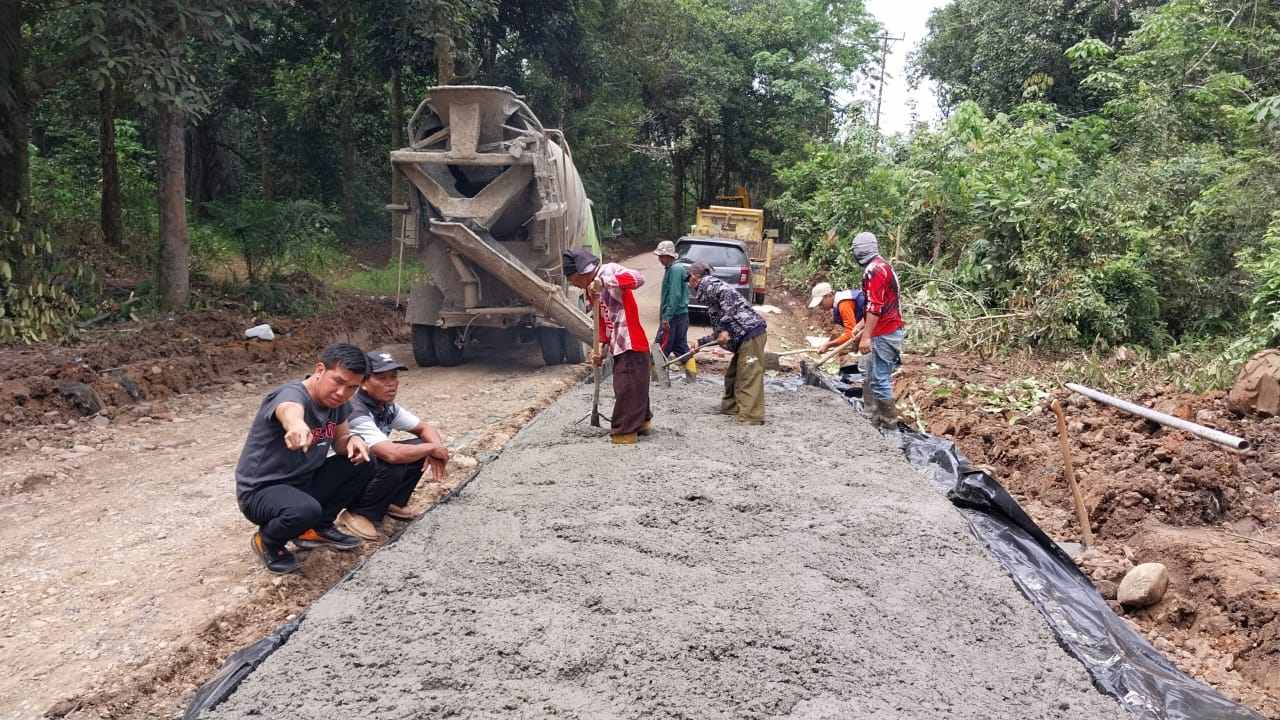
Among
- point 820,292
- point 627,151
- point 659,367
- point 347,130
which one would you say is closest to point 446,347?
point 659,367

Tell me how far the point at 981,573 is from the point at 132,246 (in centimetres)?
1242

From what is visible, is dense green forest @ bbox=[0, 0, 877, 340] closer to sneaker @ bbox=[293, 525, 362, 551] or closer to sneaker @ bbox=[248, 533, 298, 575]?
sneaker @ bbox=[293, 525, 362, 551]

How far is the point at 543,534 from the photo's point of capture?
13.3ft

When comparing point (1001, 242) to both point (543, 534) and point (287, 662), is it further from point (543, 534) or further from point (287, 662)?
point (287, 662)

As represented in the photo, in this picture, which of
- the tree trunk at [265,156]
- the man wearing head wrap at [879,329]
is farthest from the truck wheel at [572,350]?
the tree trunk at [265,156]

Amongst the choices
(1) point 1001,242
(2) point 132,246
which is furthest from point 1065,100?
(2) point 132,246

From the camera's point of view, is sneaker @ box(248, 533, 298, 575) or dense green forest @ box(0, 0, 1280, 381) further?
dense green forest @ box(0, 0, 1280, 381)

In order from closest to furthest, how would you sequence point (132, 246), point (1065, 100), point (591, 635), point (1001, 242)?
point (591, 635) < point (1001, 242) < point (132, 246) < point (1065, 100)

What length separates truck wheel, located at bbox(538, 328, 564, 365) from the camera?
30.8 ft

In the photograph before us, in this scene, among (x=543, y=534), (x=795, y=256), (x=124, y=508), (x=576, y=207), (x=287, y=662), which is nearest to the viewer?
(x=287, y=662)

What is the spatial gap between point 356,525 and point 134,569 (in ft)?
3.17

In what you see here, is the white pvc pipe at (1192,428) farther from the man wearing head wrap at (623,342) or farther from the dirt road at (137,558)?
the dirt road at (137,558)

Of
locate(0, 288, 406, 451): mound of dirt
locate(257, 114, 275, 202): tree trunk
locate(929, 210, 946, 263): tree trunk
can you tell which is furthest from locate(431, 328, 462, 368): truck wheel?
locate(257, 114, 275, 202): tree trunk

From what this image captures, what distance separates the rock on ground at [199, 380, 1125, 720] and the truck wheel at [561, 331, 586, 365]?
4.55 m
